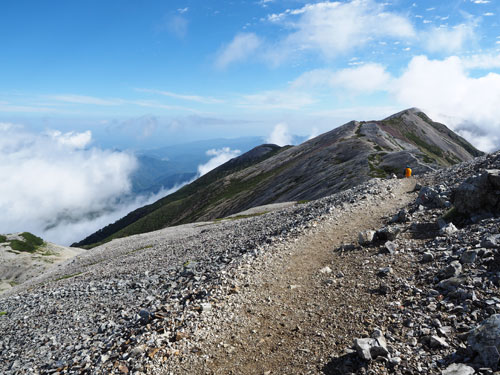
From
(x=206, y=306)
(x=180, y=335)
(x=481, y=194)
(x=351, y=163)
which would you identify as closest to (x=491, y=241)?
(x=481, y=194)

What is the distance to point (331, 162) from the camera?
122 metres

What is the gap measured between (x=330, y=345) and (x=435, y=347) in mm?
3582

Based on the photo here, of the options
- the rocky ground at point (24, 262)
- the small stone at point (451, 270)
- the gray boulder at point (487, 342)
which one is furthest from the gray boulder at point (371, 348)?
the rocky ground at point (24, 262)

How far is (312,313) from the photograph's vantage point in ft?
44.8

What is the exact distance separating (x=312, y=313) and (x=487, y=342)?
269 inches

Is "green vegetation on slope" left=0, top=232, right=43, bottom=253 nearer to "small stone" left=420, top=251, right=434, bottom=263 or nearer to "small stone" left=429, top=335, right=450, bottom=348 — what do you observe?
"small stone" left=420, top=251, right=434, bottom=263

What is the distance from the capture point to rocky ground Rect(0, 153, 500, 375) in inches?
400

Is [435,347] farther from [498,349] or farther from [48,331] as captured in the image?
[48,331]

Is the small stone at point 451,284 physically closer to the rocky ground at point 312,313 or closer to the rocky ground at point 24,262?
the rocky ground at point 312,313

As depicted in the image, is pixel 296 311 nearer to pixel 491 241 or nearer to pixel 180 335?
pixel 180 335

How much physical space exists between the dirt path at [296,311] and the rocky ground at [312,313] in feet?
0.19

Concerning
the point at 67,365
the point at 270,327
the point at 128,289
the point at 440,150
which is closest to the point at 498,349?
the point at 270,327

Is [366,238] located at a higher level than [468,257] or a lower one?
higher

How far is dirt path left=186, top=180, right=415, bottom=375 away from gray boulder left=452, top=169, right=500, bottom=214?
753cm
